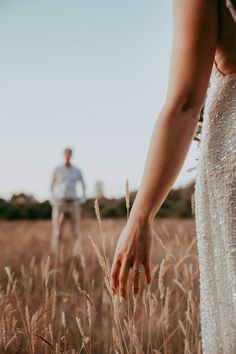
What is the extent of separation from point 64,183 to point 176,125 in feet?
20.4

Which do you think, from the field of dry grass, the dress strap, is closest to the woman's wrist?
the dress strap

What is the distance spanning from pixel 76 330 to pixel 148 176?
2.17 metres

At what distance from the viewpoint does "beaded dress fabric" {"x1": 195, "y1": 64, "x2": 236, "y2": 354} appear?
3.45 feet

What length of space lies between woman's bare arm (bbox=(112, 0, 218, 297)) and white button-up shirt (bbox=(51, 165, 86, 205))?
6.17 meters

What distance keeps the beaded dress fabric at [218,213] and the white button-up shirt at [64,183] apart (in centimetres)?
604

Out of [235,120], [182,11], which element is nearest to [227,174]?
[235,120]

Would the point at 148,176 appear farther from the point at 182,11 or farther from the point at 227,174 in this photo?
the point at 182,11

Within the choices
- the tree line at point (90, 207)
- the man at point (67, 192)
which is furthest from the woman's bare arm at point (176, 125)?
the tree line at point (90, 207)

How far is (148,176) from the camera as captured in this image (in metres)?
1.04

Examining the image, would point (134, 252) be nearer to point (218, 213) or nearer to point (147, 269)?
point (147, 269)

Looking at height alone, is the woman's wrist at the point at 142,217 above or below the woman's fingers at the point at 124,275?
above

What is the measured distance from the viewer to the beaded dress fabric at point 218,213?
3.45 feet

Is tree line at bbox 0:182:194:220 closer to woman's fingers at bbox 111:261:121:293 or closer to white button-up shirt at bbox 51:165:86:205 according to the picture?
white button-up shirt at bbox 51:165:86:205

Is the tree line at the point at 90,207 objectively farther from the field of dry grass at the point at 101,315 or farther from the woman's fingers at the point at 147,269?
the woman's fingers at the point at 147,269
